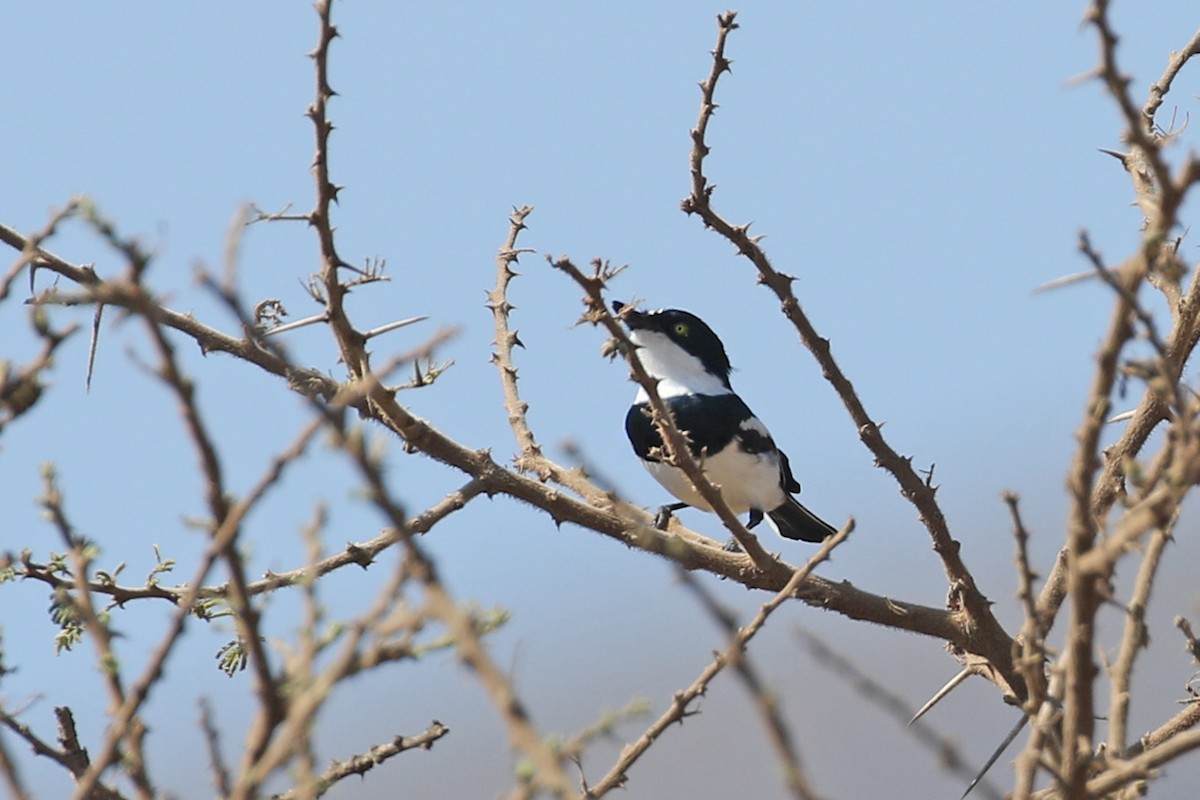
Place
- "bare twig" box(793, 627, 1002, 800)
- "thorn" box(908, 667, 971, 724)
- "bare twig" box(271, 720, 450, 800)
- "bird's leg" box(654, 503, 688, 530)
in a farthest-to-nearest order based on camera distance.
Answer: "bird's leg" box(654, 503, 688, 530) < "thorn" box(908, 667, 971, 724) < "bare twig" box(271, 720, 450, 800) < "bare twig" box(793, 627, 1002, 800)

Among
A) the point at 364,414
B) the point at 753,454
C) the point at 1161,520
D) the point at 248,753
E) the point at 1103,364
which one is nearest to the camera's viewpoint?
the point at 248,753

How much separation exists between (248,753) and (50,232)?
2.62 ft

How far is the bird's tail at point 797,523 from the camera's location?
6.70m

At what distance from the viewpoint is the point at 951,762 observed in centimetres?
194

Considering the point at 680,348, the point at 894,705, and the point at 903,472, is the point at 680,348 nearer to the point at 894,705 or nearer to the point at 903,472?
the point at 903,472

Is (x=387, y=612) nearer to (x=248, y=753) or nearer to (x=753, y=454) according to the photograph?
(x=248, y=753)

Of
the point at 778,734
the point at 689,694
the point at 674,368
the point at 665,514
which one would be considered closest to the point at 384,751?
the point at 689,694

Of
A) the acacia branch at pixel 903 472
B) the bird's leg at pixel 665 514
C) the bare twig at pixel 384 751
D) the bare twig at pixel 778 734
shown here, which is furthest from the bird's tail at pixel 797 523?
the bare twig at pixel 778 734

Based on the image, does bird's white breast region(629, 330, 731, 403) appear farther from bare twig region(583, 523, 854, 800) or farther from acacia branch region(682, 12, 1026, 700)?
bare twig region(583, 523, 854, 800)

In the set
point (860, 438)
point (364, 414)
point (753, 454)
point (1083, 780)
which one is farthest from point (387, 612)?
point (753, 454)

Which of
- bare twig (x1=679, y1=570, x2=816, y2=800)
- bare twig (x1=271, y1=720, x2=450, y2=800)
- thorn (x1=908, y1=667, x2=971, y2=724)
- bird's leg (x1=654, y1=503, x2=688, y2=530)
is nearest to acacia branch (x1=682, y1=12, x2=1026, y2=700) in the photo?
thorn (x1=908, y1=667, x2=971, y2=724)

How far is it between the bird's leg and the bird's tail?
479 mm

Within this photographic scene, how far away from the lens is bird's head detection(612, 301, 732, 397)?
6773 millimetres

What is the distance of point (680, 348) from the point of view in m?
6.84
